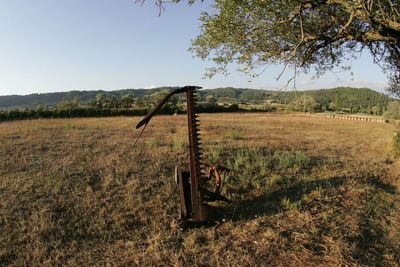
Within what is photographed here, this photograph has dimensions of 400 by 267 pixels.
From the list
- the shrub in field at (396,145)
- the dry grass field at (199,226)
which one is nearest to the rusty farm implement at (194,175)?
the dry grass field at (199,226)

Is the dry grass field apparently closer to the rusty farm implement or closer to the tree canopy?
the rusty farm implement

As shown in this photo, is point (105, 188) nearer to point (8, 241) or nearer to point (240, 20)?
point (8, 241)

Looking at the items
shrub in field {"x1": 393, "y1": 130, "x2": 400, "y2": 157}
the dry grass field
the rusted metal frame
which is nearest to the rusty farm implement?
the rusted metal frame

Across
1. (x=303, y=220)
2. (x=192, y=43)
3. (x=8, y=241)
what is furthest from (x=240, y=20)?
(x=8, y=241)

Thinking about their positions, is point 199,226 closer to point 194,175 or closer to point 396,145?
point 194,175

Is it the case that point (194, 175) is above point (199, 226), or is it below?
A: above

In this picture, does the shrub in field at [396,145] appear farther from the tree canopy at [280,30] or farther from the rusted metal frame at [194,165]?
the rusted metal frame at [194,165]

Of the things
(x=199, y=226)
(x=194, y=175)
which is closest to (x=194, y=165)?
(x=194, y=175)

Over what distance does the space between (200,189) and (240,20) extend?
199 inches

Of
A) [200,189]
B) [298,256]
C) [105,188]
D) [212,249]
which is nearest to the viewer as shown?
[298,256]

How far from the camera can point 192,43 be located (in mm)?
8055

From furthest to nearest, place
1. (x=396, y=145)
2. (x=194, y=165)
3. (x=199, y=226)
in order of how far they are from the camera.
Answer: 1. (x=396, y=145)
2. (x=199, y=226)
3. (x=194, y=165)

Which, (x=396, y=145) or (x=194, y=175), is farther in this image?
(x=396, y=145)

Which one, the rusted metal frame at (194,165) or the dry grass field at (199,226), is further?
the rusted metal frame at (194,165)
